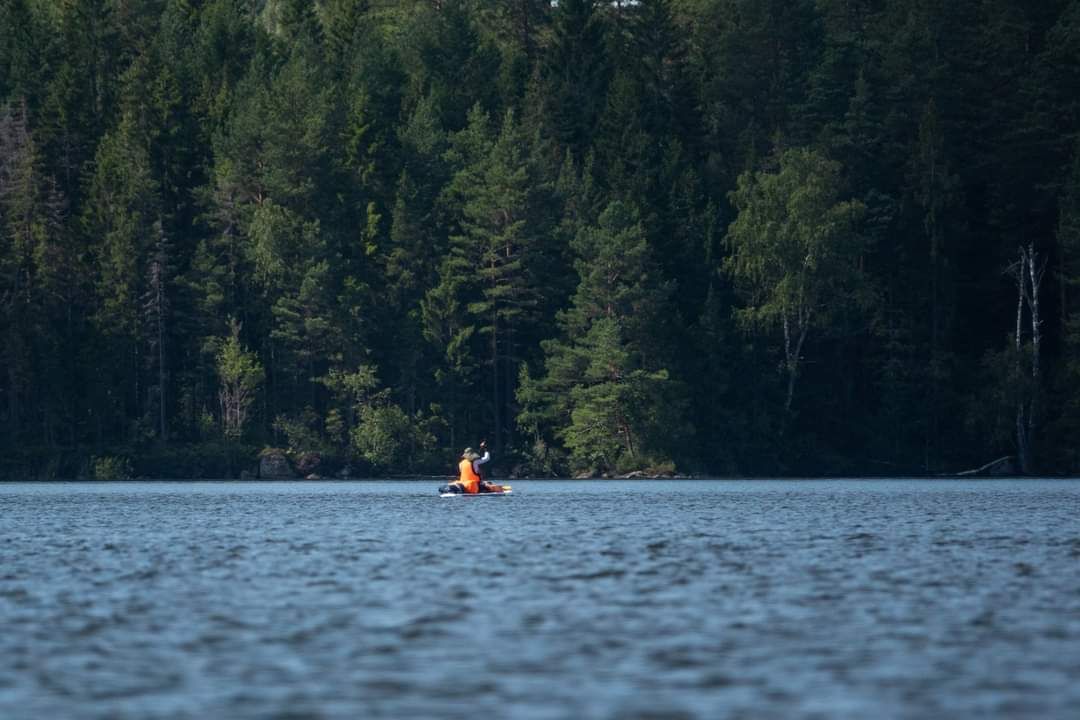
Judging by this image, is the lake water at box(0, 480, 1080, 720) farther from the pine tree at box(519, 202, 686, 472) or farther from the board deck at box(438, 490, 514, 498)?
the pine tree at box(519, 202, 686, 472)

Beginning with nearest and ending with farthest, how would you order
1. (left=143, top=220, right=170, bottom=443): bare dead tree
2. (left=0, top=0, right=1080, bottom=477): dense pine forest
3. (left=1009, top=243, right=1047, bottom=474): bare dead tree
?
1. (left=1009, top=243, right=1047, bottom=474): bare dead tree
2. (left=0, top=0, right=1080, bottom=477): dense pine forest
3. (left=143, top=220, right=170, bottom=443): bare dead tree

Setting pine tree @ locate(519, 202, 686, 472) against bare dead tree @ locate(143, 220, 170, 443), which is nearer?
pine tree @ locate(519, 202, 686, 472)

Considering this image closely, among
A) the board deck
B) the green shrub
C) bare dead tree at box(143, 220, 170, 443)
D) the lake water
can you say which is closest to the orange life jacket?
the board deck

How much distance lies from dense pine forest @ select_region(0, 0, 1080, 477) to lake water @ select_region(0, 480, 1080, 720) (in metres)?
59.5

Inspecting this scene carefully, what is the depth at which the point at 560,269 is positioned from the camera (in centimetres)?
11550

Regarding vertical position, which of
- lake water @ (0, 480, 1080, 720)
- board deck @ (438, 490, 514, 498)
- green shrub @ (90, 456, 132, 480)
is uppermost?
green shrub @ (90, 456, 132, 480)

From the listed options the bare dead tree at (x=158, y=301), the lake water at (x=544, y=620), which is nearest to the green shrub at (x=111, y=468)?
the bare dead tree at (x=158, y=301)

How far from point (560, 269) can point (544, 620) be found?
9170 centimetres

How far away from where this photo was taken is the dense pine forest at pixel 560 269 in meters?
108

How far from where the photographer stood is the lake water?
18.0 m

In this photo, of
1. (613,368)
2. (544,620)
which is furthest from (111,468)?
(544,620)

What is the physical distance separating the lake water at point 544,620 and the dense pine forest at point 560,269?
5945 cm

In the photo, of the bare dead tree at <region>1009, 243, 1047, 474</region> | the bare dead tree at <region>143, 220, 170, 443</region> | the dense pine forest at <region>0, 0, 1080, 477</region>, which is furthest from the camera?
the bare dead tree at <region>143, 220, 170, 443</region>

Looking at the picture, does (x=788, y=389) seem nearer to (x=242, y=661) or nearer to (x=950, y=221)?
(x=950, y=221)
